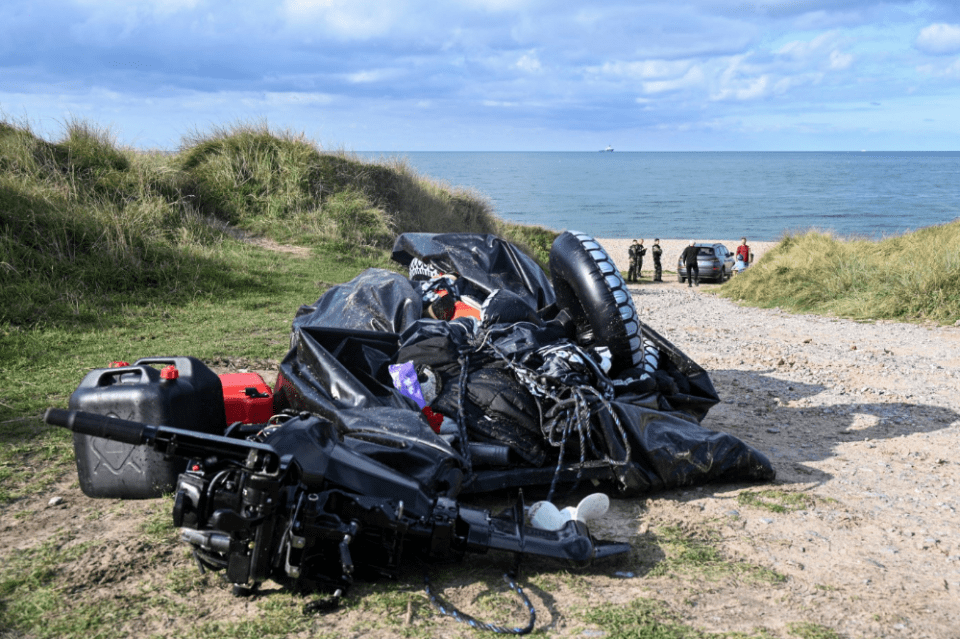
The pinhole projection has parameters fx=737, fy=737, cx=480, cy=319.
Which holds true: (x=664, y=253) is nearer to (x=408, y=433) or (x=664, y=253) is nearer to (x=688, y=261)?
(x=688, y=261)

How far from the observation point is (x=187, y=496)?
2.96 m

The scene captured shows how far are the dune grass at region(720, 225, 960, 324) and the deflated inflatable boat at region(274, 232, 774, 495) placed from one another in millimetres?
8885

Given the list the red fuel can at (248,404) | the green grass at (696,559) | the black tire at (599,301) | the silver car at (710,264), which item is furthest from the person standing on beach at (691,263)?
the green grass at (696,559)

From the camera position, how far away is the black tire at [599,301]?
511 cm

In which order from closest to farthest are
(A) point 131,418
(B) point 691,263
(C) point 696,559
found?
1. (C) point 696,559
2. (A) point 131,418
3. (B) point 691,263

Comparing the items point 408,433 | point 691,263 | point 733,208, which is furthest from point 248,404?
point 733,208

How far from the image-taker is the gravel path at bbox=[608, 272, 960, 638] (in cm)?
311

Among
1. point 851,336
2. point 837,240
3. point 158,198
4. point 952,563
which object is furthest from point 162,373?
point 837,240

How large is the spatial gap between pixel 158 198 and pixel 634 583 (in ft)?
41.0

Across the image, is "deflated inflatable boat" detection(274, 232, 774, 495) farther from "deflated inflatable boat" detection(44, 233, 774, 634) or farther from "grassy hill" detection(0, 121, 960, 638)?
"grassy hill" detection(0, 121, 960, 638)

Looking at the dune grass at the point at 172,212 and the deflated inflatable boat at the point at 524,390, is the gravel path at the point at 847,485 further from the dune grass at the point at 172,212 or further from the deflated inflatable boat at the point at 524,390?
the dune grass at the point at 172,212

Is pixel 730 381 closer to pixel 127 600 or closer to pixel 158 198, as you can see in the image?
pixel 127 600

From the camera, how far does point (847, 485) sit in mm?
4559

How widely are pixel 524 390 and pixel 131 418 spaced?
2.13m
